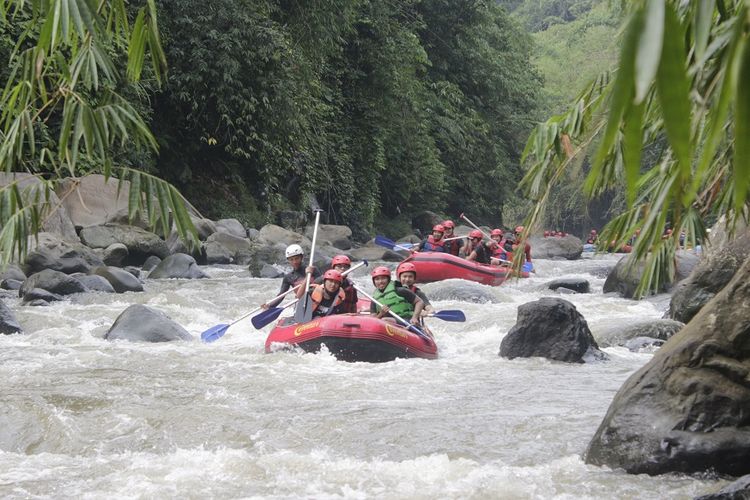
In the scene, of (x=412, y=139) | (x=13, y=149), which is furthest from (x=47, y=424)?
(x=412, y=139)

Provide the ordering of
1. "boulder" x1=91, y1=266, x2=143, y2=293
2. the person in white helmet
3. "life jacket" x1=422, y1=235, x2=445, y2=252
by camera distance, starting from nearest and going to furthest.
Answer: the person in white helmet < "boulder" x1=91, y1=266, x2=143, y2=293 < "life jacket" x1=422, y1=235, x2=445, y2=252

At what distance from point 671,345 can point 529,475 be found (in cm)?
100

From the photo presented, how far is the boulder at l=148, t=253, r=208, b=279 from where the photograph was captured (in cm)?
1395

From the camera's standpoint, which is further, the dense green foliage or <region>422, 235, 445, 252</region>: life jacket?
the dense green foliage

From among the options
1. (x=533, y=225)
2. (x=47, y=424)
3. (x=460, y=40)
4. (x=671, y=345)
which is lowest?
(x=47, y=424)

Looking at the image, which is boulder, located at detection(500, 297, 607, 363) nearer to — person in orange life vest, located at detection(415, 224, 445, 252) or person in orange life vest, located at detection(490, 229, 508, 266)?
person in orange life vest, located at detection(490, 229, 508, 266)

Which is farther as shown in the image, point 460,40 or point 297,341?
point 460,40

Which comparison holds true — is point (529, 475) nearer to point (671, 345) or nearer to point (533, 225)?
point (671, 345)

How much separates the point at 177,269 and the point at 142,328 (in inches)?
217

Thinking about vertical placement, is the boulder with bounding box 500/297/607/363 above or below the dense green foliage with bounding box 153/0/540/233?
below

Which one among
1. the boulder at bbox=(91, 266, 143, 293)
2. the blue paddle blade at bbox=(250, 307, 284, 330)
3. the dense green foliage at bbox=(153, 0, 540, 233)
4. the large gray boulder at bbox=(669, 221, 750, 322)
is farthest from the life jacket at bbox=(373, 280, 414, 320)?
the dense green foliage at bbox=(153, 0, 540, 233)

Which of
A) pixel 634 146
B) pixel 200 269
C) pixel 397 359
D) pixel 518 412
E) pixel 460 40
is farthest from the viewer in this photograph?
pixel 460 40

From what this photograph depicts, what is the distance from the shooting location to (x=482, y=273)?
50.6ft

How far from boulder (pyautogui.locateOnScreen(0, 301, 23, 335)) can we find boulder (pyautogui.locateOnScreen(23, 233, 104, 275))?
3.78 metres
